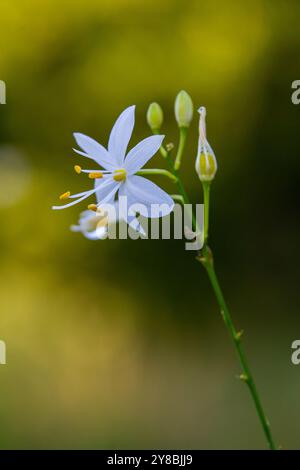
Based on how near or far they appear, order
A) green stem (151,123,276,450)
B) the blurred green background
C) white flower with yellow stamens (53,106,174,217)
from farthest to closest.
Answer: the blurred green background < white flower with yellow stamens (53,106,174,217) < green stem (151,123,276,450)

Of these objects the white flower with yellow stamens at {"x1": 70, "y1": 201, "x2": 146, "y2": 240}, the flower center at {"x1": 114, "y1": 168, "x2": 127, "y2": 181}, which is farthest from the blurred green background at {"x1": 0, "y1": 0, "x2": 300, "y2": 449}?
the flower center at {"x1": 114, "y1": 168, "x2": 127, "y2": 181}

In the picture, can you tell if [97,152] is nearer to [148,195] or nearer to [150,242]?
[148,195]

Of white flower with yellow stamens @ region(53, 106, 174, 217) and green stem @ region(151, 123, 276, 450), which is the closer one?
green stem @ region(151, 123, 276, 450)

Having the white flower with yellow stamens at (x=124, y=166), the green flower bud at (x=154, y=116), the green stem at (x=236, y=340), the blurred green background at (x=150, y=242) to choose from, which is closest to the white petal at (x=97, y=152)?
the white flower with yellow stamens at (x=124, y=166)

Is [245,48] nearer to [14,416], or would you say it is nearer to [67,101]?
[67,101]

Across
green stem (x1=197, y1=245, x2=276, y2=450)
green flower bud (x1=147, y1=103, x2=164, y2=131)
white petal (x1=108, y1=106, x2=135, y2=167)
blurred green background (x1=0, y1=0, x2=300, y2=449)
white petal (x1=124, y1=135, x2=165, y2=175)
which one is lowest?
green stem (x1=197, y1=245, x2=276, y2=450)

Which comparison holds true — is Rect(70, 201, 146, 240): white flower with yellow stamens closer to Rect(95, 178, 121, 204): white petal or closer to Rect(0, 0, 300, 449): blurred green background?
Rect(95, 178, 121, 204): white petal

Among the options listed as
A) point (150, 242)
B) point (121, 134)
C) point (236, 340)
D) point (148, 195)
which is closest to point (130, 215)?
point (148, 195)
